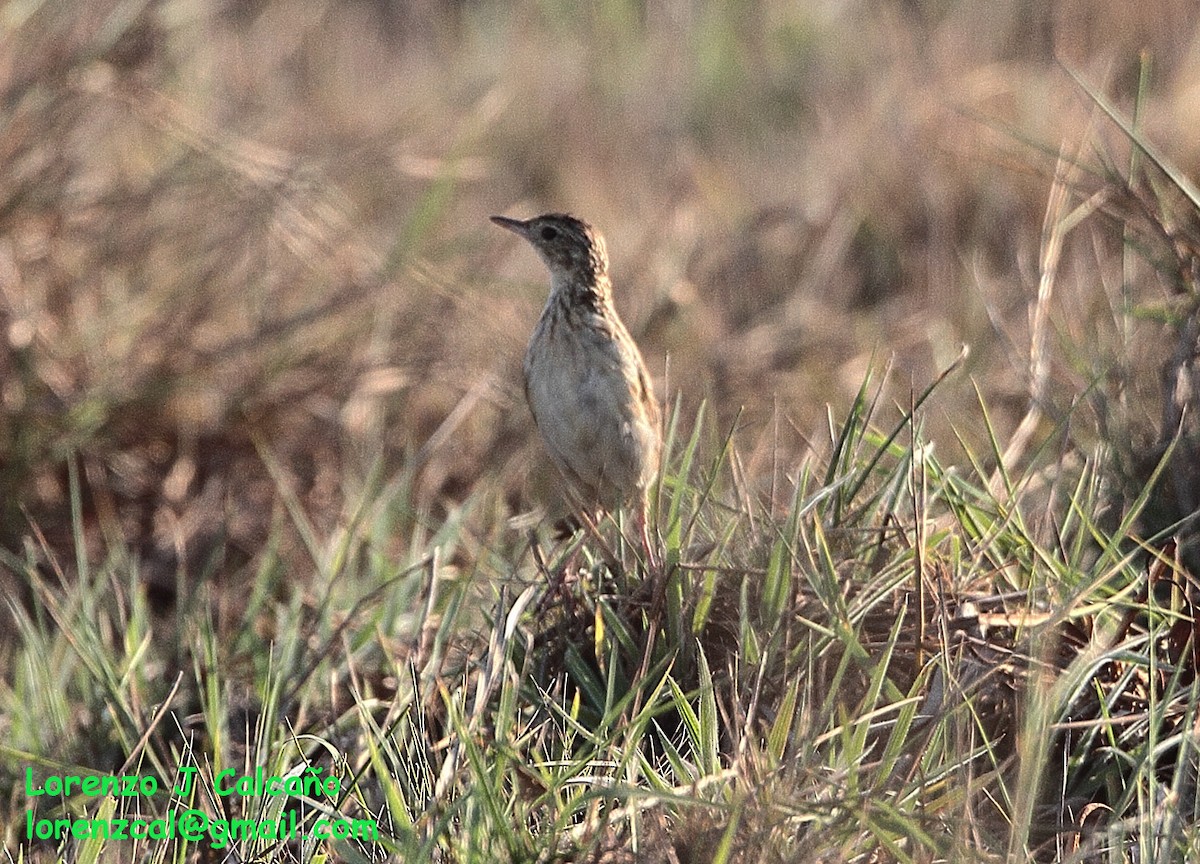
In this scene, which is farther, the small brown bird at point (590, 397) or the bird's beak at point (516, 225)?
the bird's beak at point (516, 225)

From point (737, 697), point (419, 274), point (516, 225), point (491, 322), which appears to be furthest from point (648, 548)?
point (419, 274)

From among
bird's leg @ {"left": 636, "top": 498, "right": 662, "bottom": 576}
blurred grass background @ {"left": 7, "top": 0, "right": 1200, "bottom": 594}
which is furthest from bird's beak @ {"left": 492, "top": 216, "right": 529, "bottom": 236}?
bird's leg @ {"left": 636, "top": 498, "right": 662, "bottom": 576}

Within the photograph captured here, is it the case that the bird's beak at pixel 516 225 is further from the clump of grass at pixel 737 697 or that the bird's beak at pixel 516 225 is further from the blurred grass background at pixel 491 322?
the clump of grass at pixel 737 697

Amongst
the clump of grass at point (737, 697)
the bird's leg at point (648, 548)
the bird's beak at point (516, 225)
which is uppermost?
the bird's beak at point (516, 225)

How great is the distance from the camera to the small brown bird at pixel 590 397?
15.1 feet

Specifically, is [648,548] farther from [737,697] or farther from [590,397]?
[590,397]

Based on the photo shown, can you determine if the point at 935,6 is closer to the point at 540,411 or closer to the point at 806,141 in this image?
the point at 806,141

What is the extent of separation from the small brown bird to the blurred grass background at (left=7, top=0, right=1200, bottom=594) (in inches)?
16.3

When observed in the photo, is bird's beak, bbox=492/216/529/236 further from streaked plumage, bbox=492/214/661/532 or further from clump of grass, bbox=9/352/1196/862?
clump of grass, bbox=9/352/1196/862

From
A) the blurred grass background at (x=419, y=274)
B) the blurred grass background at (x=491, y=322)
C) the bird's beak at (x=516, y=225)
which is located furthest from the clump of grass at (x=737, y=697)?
the bird's beak at (x=516, y=225)

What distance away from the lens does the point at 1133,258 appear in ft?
18.0

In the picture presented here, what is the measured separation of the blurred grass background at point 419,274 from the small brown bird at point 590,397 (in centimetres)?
41

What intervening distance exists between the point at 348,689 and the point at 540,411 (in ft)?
4.01

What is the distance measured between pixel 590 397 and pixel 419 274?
1821 millimetres
